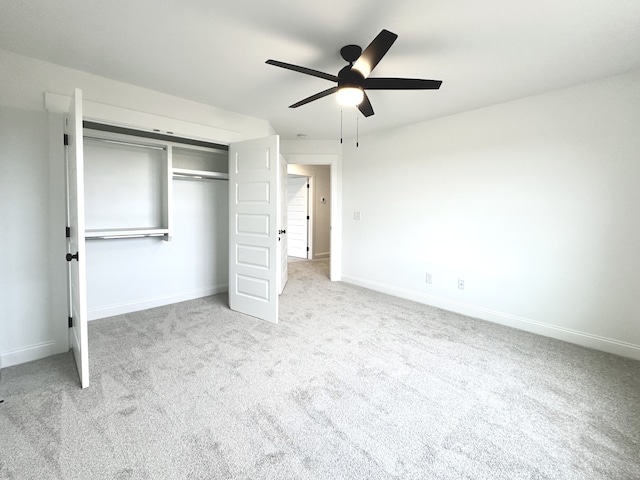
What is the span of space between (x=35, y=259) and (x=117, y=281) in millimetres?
990

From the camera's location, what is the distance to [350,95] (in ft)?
7.13

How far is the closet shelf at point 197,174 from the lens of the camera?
11.9 ft

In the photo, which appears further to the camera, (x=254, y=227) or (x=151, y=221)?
(x=151, y=221)

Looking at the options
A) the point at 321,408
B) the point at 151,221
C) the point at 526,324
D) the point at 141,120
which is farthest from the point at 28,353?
the point at 526,324

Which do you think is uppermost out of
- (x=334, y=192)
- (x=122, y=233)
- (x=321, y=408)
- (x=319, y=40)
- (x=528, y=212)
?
(x=319, y=40)

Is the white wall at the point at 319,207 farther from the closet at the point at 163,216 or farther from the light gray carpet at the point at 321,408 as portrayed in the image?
the light gray carpet at the point at 321,408

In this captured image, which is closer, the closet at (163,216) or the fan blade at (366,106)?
the fan blade at (366,106)

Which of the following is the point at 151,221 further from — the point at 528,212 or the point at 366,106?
the point at 528,212

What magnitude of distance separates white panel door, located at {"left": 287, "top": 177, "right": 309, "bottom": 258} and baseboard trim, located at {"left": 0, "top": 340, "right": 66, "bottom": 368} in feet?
17.1

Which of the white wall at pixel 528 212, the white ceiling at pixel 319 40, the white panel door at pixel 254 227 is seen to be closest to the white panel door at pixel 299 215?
the white wall at pixel 528 212

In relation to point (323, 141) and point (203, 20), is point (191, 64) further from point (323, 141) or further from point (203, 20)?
point (323, 141)

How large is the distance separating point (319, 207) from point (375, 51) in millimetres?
5689

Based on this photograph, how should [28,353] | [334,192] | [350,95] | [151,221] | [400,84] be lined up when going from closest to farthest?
[400,84] → [350,95] → [28,353] → [151,221] → [334,192]

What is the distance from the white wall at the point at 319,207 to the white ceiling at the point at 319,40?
4186 millimetres
